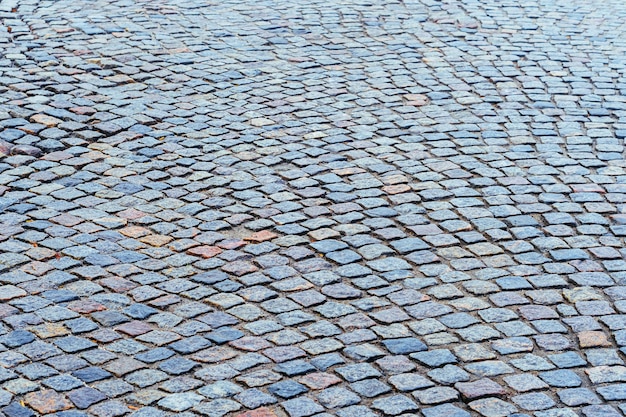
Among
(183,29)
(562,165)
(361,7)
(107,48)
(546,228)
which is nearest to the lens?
(546,228)

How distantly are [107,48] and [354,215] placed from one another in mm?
3863

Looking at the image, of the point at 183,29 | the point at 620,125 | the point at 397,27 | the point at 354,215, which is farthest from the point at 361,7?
the point at 354,215

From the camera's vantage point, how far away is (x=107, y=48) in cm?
857

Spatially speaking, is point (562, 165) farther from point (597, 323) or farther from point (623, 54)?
point (623, 54)

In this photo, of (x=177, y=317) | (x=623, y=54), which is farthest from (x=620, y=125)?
(x=177, y=317)

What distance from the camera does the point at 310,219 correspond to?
570cm

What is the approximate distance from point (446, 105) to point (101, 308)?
3.75 m

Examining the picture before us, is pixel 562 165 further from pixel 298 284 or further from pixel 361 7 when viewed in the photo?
pixel 361 7

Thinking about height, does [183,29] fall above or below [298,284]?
above

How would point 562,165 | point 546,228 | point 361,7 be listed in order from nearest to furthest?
point 546,228
point 562,165
point 361,7

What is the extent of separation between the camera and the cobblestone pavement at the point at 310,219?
4223 millimetres

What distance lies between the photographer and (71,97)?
7.45 m

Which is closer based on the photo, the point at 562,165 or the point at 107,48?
the point at 562,165

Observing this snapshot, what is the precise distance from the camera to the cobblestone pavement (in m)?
4.22
